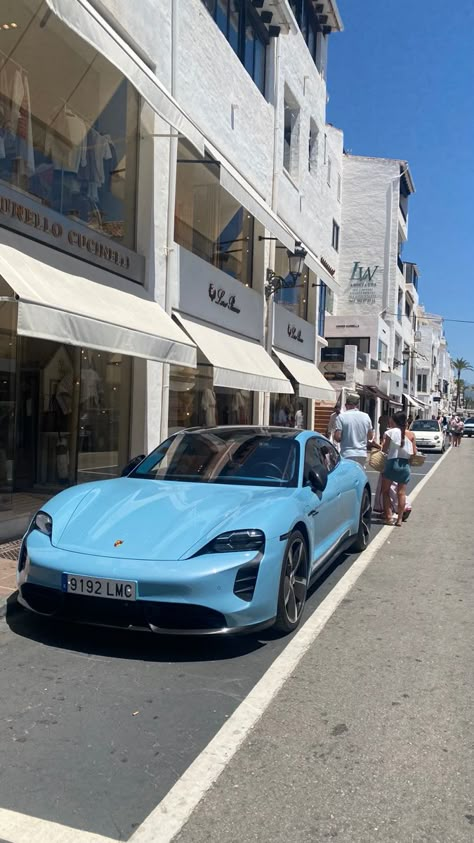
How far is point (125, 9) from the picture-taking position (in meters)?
8.94

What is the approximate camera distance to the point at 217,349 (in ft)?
37.0

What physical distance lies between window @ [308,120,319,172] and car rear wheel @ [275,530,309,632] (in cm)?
1772

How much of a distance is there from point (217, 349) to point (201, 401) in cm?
217

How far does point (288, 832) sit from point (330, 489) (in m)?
3.58

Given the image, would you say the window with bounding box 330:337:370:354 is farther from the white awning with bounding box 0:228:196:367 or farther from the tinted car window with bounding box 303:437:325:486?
the tinted car window with bounding box 303:437:325:486

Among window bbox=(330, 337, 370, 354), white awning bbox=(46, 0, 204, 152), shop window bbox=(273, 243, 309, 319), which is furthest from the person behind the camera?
window bbox=(330, 337, 370, 354)

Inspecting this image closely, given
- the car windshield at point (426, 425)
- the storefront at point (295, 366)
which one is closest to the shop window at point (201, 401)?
the storefront at point (295, 366)

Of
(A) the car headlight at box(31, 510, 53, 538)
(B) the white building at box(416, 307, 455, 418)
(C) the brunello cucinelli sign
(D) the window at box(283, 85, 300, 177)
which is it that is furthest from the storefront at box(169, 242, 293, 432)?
(B) the white building at box(416, 307, 455, 418)

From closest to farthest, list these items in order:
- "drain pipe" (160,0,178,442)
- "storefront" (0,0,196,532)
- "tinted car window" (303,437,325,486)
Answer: "tinted car window" (303,437,325,486) → "storefront" (0,0,196,532) → "drain pipe" (160,0,178,442)

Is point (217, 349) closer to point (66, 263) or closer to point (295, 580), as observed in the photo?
point (66, 263)

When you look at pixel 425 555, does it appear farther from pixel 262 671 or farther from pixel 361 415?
pixel 262 671

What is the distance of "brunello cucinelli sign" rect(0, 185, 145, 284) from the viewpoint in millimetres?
7180

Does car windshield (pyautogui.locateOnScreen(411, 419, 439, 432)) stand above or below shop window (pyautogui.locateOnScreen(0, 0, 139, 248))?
below

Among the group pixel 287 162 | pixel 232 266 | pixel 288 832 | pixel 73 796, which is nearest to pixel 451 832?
pixel 288 832
